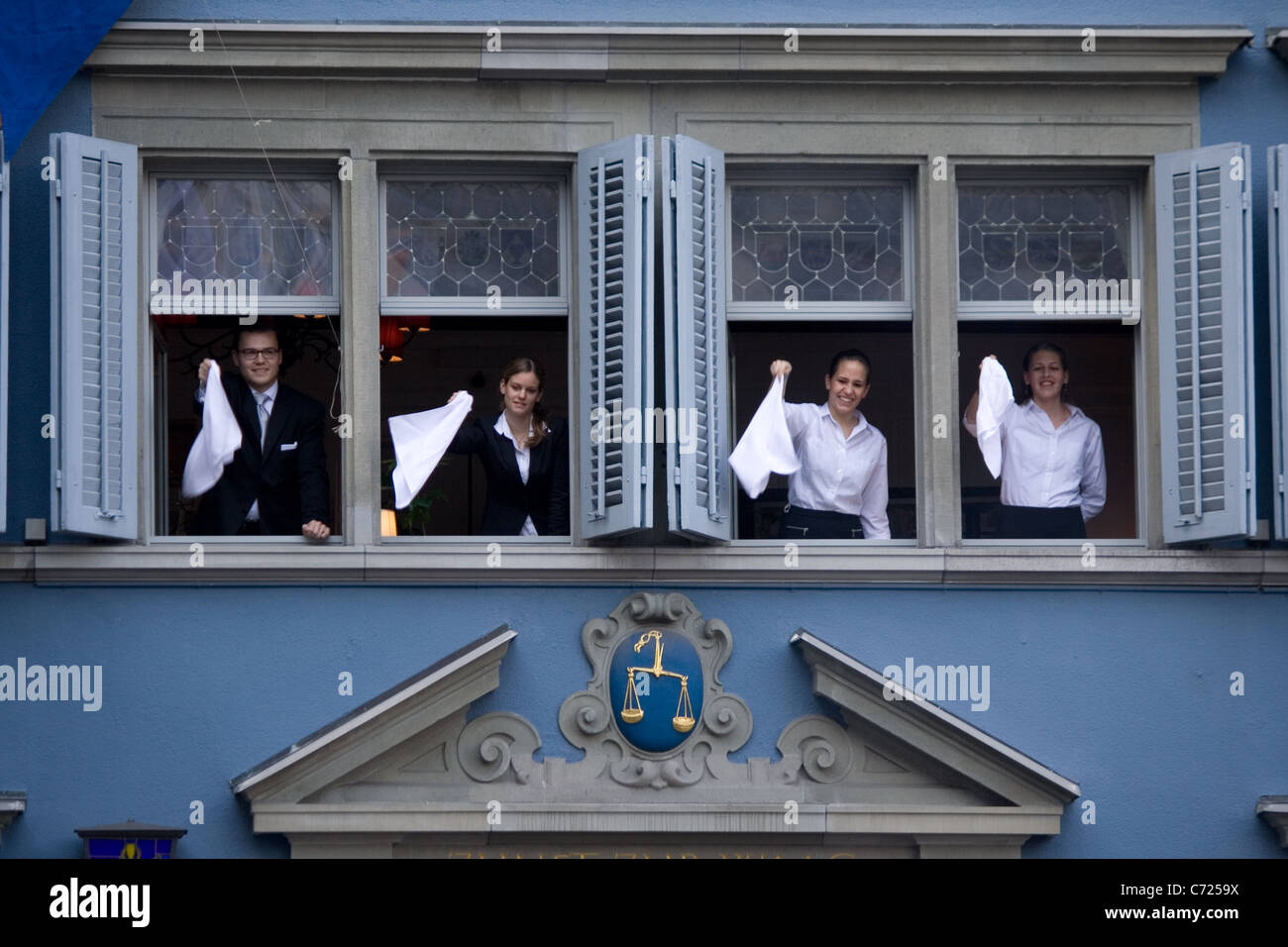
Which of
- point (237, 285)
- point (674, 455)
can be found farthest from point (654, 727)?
point (237, 285)

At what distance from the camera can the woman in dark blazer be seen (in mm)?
12656

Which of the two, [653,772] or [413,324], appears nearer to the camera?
[653,772]

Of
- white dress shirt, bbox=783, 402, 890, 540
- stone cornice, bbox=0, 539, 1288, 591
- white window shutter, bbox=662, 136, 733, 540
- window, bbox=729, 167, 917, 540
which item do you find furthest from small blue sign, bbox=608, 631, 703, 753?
window, bbox=729, 167, 917, 540

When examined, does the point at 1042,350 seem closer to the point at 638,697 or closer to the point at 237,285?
the point at 638,697

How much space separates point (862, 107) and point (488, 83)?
1715 millimetres

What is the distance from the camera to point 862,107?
12.8 m

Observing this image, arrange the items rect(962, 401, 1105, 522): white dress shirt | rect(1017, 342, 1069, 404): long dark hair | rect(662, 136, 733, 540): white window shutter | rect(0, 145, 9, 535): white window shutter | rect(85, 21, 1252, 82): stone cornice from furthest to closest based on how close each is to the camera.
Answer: rect(1017, 342, 1069, 404): long dark hair
rect(962, 401, 1105, 522): white dress shirt
rect(85, 21, 1252, 82): stone cornice
rect(662, 136, 733, 540): white window shutter
rect(0, 145, 9, 535): white window shutter

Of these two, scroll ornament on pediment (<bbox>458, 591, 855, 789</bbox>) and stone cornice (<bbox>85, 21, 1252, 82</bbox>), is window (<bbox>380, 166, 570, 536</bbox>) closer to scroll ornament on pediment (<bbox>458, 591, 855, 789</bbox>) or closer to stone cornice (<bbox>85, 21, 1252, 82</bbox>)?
stone cornice (<bbox>85, 21, 1252, 82</bbox>)

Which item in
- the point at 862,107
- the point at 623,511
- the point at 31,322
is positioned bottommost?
the point at 623,511

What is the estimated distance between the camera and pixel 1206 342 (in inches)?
491

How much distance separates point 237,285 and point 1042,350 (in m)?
3.71

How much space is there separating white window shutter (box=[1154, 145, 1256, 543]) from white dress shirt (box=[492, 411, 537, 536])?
2862 millimetres

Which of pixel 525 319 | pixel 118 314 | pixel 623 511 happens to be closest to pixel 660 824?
pixel 623 511
